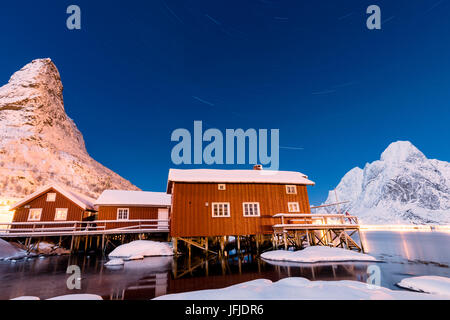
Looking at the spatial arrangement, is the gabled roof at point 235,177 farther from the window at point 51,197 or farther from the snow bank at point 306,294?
the window at point 51,197

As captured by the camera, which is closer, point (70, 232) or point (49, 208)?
point (70, 232)

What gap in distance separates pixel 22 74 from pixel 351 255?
385 feet

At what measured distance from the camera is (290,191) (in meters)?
22.6

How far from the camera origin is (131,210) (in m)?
27.6

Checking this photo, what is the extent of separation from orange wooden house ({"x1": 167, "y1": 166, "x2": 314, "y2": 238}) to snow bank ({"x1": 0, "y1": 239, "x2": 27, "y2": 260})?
1504 centimetres

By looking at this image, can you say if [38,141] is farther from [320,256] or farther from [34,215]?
[320,256]

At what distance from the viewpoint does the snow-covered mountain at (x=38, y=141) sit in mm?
54781

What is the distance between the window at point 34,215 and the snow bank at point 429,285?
1342 inches

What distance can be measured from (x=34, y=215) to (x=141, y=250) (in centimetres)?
1612

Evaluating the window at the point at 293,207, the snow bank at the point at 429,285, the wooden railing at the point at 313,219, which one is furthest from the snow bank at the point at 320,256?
the window at the point at 293,207

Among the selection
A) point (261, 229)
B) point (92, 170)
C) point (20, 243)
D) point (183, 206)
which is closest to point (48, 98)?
point (92, 170)

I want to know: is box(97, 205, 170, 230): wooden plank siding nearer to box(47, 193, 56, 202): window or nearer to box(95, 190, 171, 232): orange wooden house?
box(95, 190, 171, 232): orange wooden house

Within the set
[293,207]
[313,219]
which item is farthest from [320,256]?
[293,207]
